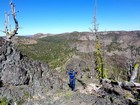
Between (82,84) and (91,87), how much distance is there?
125 centimetres

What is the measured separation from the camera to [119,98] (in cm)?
1789

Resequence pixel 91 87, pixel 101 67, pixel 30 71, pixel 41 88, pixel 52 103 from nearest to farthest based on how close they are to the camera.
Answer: pixel 52 103, pixel 41 88, pixel 30 71, pixel 91 87, pixel 101 67

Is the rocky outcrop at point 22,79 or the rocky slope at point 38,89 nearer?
the rocky slope at point 38,89

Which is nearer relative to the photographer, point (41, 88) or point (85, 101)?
point (85, 101)

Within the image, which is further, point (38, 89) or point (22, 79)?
point (22, 79)

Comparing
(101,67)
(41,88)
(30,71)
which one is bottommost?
(101,67)

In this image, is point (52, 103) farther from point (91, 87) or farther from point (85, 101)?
point (91, 87)

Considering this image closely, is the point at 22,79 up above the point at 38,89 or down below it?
above

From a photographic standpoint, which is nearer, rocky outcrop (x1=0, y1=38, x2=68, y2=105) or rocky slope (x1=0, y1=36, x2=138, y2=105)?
rocky slope (x1=0, y1=36, x2=138, y2=105)

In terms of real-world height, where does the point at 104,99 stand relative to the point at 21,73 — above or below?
below

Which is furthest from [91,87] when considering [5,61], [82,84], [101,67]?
[101,67]

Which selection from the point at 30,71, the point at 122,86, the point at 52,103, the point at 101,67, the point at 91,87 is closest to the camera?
the point at 52,103

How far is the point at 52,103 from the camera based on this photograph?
52.0 feet

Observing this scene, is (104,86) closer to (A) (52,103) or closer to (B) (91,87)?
(B) (91,87)
